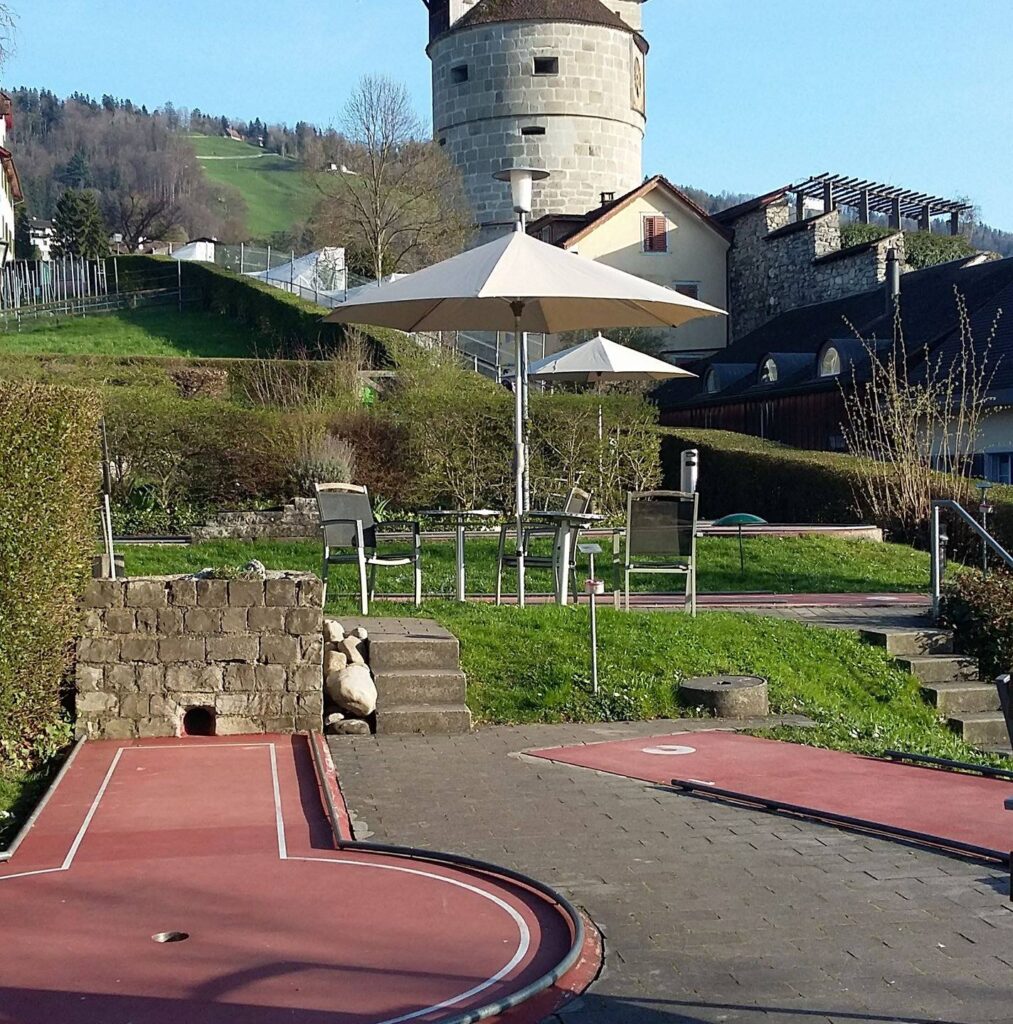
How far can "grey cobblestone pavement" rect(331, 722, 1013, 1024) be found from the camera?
424 centimetres

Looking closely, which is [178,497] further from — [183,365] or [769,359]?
[769,359]

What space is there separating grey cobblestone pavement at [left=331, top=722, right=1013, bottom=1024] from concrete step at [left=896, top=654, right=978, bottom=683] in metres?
4.08

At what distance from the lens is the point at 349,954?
4684mm

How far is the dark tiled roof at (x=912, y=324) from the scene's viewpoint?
2827 centimetres

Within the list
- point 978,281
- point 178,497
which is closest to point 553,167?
point 978,281

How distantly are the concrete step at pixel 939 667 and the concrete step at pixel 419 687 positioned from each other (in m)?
3.84

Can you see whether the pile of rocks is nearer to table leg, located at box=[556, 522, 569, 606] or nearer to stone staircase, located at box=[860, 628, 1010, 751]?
table leg, located at box=[556, 522, 569, 606]

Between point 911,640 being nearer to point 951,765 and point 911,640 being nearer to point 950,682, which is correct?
point 950,682

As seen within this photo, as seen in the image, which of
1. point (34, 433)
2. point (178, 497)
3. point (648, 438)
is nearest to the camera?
point (34, 433)

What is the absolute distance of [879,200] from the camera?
46375 mm

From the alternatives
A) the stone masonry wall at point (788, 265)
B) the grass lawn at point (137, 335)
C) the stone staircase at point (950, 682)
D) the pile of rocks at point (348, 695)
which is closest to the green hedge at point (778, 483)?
the stone staircase at point (950, 682)

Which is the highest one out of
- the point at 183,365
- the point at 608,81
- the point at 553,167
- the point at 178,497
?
the point at 608,81

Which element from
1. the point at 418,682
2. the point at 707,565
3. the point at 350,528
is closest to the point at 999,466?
the point at 707,565

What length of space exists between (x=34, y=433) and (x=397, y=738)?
10.3 feet
